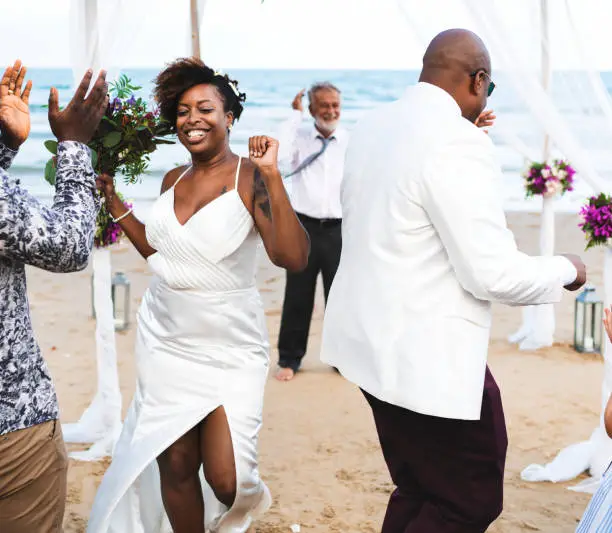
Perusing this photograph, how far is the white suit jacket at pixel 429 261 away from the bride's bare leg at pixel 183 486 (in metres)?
1.09

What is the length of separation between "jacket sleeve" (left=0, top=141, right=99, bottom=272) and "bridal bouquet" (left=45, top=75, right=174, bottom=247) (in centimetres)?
158

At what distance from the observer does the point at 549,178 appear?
7.42m

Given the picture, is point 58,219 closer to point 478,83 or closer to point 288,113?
point 478,83

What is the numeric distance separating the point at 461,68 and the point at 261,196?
1.12m

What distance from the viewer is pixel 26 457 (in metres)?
2.52

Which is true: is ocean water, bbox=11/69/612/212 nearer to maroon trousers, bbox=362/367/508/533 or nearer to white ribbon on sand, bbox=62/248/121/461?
white ribbon on sand, bbox=62/248/121/461

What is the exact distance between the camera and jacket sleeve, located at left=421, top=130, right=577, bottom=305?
280cm

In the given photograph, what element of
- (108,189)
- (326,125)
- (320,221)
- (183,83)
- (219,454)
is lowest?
(219,454)

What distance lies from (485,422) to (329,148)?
14.5ft

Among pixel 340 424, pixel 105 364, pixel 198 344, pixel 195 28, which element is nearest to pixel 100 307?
pixel 105 364

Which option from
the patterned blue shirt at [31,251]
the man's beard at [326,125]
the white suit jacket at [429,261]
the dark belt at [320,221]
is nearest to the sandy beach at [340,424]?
the dark belt at [320,221]

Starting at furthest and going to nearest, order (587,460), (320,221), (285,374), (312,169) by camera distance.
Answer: (312,169) → (320,221) → (285,374) → (587,460)

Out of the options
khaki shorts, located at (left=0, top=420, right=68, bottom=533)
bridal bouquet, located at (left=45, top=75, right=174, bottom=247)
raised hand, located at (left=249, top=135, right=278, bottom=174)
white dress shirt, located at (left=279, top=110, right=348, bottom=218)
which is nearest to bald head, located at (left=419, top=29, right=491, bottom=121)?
raised hand, located at (left=249, top=135, right=278, bottom=174)

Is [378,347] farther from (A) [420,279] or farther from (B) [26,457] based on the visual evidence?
(B) [26,457]
